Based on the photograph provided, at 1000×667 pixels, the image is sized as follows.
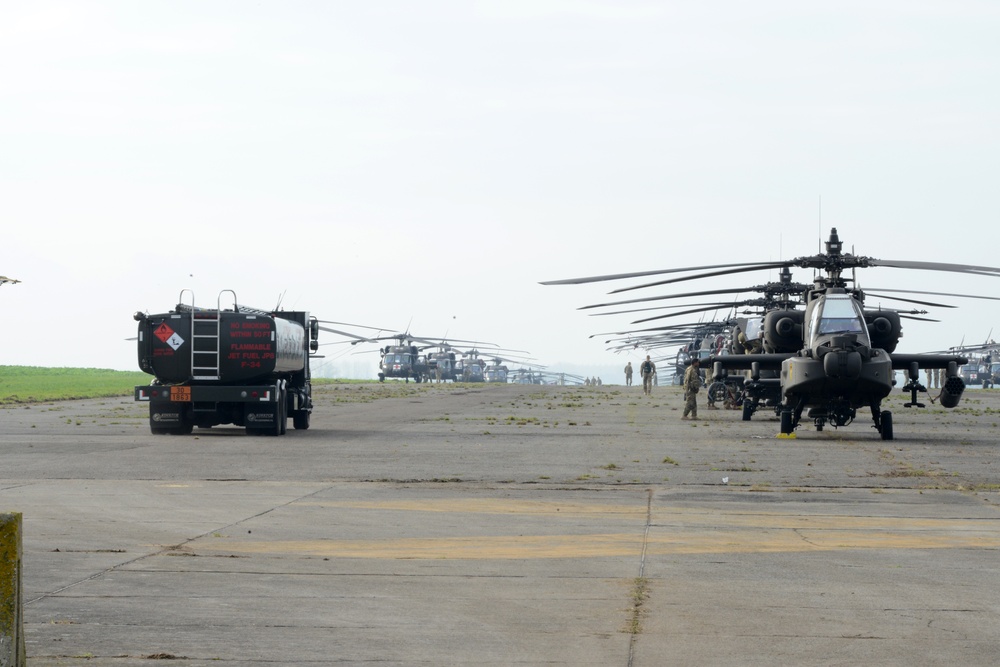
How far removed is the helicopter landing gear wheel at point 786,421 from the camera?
990 inches

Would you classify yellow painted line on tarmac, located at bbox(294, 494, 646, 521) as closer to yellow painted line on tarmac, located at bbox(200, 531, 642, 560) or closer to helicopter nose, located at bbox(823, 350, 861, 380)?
yellow painted line on tarmac, located at bbox(200, 531, 642, 560)

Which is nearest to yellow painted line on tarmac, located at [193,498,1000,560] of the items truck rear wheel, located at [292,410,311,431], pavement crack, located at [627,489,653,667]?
pavement crack, located at [627,489,653,667]

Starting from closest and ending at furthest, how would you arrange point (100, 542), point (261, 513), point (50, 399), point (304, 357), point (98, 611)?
1. point (98, 611)
2. point (100, 542)
3. point (261, 513)
4. point (304, 357)
5. point (50, 399)

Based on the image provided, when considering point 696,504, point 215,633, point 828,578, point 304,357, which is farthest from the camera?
point 304,357

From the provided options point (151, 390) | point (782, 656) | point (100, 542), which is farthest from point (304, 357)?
point (782, 656)

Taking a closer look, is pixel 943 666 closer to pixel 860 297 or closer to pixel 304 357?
pixel 860 297

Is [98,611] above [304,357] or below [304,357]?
below

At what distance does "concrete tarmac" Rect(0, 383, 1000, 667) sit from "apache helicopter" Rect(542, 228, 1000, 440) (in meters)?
2.75

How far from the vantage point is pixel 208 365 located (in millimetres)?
25094

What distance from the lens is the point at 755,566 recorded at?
9453 mm

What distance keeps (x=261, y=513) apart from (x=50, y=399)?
3360 cm

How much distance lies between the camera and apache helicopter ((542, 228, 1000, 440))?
23.3 m

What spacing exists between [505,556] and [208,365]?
16.3 metres

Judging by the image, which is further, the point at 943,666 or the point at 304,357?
the point at 304,357
